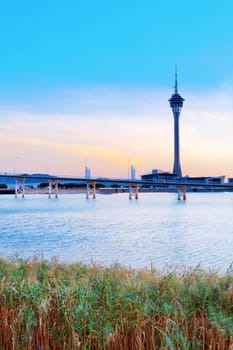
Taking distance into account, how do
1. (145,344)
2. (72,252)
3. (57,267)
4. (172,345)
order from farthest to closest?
(72,252) → (57,267) → (145,344) → (172,345)

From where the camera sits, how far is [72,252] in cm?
1842

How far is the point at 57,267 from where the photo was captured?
8.55 metres

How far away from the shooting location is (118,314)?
5.75 m

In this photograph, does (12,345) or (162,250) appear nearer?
(12,345)

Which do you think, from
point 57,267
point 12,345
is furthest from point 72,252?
point 12,345

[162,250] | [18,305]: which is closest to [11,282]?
[18,305]

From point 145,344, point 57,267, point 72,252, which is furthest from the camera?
point 72,252

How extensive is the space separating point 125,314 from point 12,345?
1.62m

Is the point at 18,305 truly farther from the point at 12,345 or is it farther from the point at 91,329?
the point at 91,329

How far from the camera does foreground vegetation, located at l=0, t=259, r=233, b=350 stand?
5.28 meters

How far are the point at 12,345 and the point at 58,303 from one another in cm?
83

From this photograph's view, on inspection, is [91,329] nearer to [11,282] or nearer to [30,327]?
[30,327]

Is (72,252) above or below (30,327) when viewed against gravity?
below

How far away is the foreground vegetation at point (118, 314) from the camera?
5281mm
